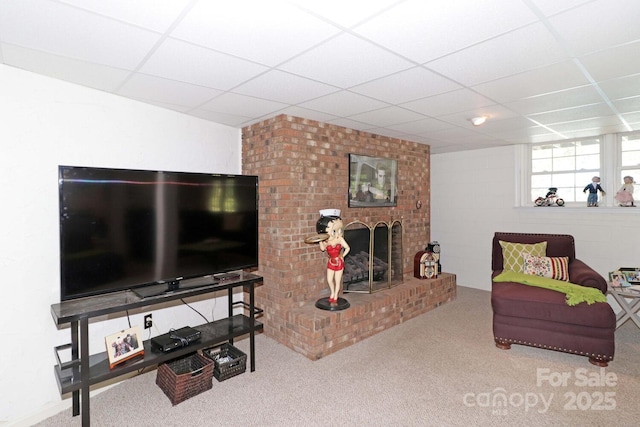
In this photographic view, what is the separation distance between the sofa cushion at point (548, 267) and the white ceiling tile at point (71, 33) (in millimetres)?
4256

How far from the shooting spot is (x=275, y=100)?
2.80 metres

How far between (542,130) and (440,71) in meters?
2.57

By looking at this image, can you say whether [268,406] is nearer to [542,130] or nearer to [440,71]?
[440,71]

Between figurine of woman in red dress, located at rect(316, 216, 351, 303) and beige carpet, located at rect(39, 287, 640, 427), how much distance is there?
665 mm

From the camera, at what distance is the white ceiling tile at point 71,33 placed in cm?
148

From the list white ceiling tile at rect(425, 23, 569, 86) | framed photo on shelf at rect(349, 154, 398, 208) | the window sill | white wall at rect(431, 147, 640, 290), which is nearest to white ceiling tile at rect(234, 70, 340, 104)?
white ceiling tile at rect(425, 23, 569, 86)

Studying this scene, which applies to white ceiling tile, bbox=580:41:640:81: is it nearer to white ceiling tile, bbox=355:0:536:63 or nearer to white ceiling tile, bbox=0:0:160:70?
white ceiling tile, bbox=355:0:536:63

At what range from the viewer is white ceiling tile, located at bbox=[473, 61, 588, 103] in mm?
2199

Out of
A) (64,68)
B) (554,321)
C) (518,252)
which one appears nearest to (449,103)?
(554,321)

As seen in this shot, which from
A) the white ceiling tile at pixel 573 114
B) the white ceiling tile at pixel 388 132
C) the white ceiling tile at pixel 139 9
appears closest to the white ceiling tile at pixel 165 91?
the white ceiling tile at pixel 139 9

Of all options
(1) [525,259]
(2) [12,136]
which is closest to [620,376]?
(1) [525,259]

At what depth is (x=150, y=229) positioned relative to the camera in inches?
95.0

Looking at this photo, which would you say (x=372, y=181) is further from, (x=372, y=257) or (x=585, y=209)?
(x=585, y=209)

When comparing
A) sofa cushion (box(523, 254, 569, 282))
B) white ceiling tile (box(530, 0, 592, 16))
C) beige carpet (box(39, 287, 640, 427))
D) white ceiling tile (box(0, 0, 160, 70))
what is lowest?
beige carpet (box(39, 287, 640, 427))
